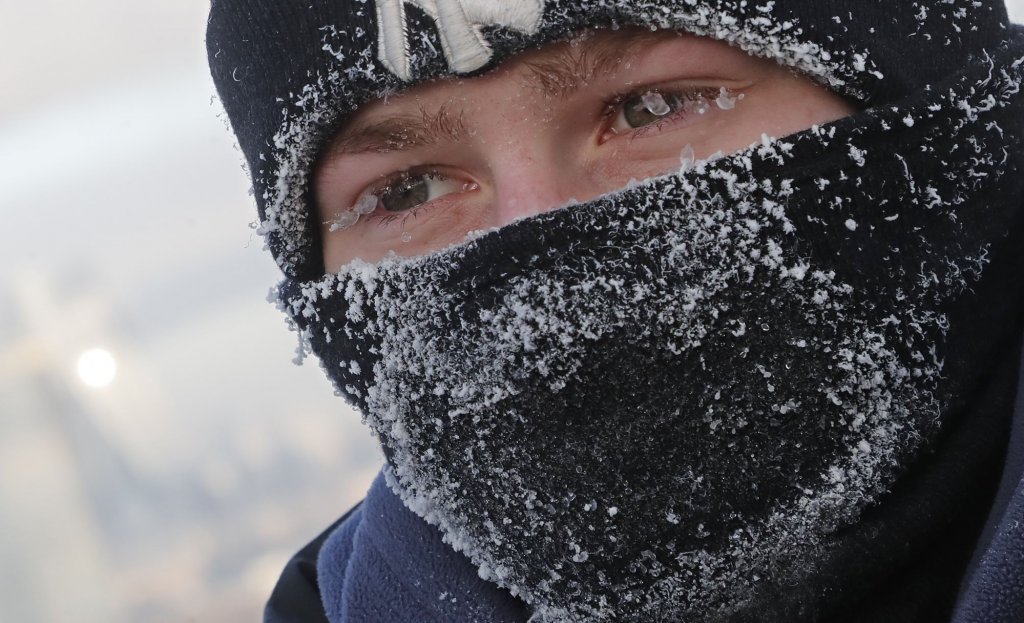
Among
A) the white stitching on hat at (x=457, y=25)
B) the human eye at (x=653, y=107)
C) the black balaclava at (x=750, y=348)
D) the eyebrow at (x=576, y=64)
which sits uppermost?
the white stitching on hat at (x=457, y=25)

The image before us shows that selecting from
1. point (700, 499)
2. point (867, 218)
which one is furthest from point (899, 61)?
point (700, 499)

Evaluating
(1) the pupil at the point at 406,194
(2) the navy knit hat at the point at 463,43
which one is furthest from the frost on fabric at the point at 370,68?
(1) the pupil at the point at 406,194

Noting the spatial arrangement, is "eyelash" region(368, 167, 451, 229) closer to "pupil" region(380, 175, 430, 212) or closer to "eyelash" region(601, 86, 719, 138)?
"pupil" region(380, 175, 430, 212)

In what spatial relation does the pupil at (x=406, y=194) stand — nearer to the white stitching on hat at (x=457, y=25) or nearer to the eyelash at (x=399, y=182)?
the eyelash at (x=399, y=182)

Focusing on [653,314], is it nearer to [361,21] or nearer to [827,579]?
[827,579]

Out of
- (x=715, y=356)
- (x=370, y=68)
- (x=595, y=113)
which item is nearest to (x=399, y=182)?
(x=370, y=68)

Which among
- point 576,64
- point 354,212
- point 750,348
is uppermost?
point 576,64

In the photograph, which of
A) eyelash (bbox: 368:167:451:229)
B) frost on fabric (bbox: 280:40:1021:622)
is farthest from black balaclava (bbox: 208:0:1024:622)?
eyelash (bbox: 368:167:451:229)

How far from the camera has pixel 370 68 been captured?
1110mm

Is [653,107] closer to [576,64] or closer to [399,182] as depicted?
[576,64]

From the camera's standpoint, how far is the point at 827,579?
92cm

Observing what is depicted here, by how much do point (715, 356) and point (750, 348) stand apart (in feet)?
0.12

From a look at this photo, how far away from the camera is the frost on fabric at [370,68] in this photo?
101 centimetres

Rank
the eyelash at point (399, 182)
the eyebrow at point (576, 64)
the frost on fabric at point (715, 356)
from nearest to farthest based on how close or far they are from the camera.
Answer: the frost on fabric at point (715, 356) → the eyebrow at point (576, 64) → the eyelash at point (399, 182)
